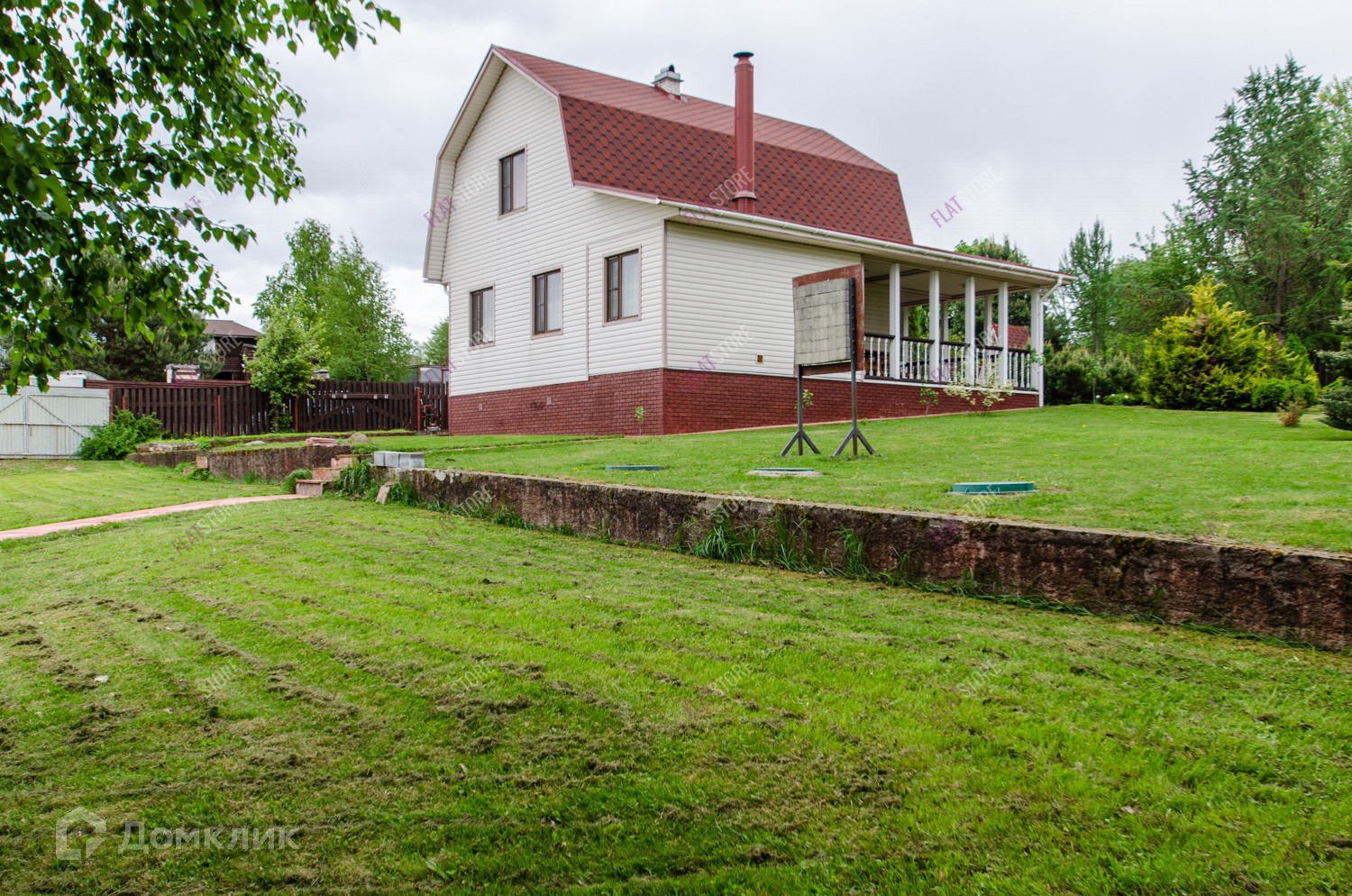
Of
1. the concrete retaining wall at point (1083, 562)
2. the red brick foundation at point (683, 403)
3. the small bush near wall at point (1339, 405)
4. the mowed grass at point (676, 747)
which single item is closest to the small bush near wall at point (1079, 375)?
the red brick foundation at point (683, 403)

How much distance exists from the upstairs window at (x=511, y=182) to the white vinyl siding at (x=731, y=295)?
204 inches

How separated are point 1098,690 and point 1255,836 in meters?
1.00

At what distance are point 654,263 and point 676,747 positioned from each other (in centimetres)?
1393

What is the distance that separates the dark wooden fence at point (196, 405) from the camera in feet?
69.0

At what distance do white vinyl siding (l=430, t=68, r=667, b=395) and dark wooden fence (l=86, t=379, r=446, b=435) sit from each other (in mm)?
4254

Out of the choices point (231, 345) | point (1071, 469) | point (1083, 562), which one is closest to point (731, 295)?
point (1071, 469)

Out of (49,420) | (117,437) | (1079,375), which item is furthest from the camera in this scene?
(1079,375)

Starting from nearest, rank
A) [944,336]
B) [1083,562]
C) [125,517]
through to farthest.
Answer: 1. [1083,562]
2. [125,517]
3. [944,336]

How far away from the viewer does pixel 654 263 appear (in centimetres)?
1608

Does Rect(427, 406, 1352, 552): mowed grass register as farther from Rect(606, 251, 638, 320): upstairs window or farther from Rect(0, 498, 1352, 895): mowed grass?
Rect(606, 251, 638, 320): upstairs window

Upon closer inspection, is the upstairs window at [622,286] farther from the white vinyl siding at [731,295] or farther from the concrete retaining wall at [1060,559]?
the concrete retaining wall at [1060,559]

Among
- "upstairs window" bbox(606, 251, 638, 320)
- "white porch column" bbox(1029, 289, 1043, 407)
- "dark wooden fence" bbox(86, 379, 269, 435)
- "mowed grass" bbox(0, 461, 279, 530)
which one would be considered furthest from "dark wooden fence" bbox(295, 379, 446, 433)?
"white porch column" bbox(1029, 289, 1043, 407)

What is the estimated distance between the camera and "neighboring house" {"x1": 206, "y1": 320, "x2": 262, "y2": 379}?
45594 millimetres

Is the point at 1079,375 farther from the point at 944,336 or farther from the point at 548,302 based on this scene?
the point at 548,302
